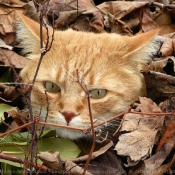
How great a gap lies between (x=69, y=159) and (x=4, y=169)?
1.77ft

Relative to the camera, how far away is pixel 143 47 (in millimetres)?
3611

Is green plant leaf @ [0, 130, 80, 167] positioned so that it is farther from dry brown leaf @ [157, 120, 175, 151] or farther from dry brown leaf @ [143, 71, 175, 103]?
dry brown leaf @ [143, 71, 175, 103]

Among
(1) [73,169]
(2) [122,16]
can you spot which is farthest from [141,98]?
(2) [122,16]

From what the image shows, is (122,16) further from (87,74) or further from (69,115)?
(69,115)

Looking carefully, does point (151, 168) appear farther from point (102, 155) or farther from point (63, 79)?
point (63, 79)

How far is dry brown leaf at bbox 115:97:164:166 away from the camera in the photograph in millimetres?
3137

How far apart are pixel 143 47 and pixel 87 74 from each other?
0.58m

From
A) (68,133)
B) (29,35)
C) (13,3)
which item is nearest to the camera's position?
(68,133)

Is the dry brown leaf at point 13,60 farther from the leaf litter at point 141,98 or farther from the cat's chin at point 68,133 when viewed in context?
the cat's chin at point 68,133

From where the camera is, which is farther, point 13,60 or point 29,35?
point 13,60

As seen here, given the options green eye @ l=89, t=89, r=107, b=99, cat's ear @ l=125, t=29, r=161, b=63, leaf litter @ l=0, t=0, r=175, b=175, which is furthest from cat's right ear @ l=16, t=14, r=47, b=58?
cat's ear @ l=125, t=29, r=161, b=63

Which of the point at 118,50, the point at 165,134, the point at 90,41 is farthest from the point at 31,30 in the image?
the point at 165,134

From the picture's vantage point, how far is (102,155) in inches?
128

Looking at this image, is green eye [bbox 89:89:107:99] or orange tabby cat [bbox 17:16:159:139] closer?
orange tabby cat [bbox 17:16:159:139]
